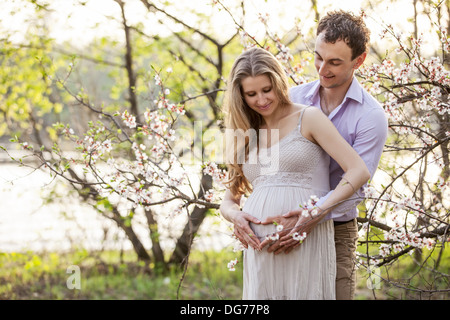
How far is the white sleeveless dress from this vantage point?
2.25 metres

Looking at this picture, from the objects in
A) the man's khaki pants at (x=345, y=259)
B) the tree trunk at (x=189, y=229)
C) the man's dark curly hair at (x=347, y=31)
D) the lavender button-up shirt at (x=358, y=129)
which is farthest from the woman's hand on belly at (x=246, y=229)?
the tree trunk at (x=189, y=229)

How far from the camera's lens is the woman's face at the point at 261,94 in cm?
232

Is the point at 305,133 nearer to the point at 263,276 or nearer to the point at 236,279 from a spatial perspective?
the point at 263,276

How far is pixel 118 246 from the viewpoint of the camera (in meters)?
6.22

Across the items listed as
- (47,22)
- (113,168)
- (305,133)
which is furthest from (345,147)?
(47,22)

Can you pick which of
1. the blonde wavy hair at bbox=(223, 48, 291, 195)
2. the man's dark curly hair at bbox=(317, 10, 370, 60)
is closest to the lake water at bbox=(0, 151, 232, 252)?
the blonde wavy hair at bbox=(223, 48, 291, 195)

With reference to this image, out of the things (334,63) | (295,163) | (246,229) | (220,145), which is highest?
(220,145)

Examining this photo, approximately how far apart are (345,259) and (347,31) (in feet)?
3.35

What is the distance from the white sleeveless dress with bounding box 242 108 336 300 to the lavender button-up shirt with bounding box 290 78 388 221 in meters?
0.09

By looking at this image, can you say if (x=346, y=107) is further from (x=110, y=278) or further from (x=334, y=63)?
(x=110, y=278)

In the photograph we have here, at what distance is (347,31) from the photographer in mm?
2412

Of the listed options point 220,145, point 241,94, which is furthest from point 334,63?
point 220,145

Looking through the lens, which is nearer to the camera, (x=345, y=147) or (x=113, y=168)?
(x=345, y=147)

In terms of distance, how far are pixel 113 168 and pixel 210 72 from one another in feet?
7.58
